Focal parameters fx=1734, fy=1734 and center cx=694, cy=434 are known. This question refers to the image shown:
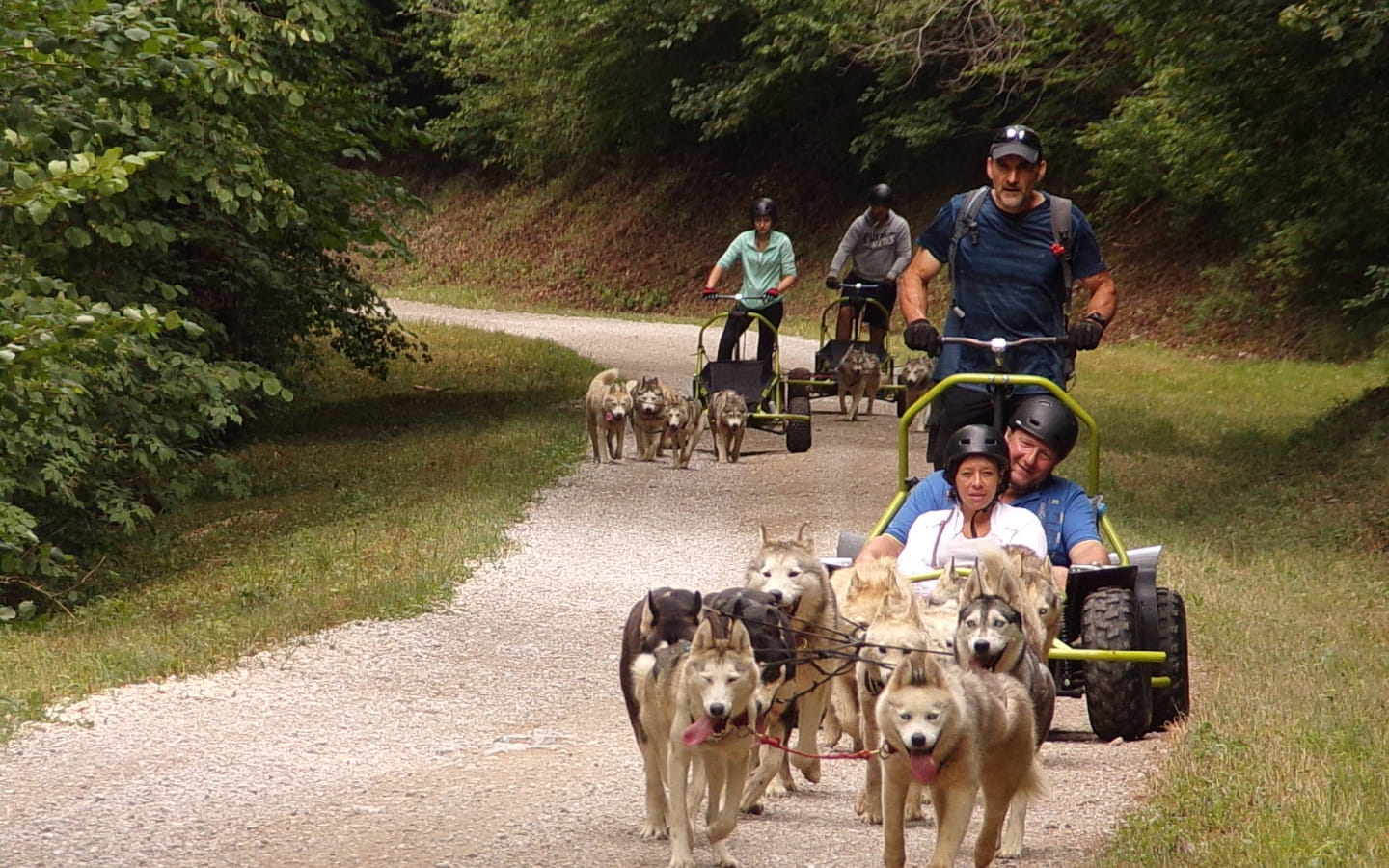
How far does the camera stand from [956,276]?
356 inches

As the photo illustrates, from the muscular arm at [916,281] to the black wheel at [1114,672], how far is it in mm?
2342

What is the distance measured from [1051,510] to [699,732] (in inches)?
107

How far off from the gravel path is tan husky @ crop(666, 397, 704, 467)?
4.35 metres

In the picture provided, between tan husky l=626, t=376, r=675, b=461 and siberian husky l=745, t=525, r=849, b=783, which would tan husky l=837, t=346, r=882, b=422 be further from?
siberian husky l=745, t=525, r=849, b=783

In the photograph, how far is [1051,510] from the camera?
7906 mm

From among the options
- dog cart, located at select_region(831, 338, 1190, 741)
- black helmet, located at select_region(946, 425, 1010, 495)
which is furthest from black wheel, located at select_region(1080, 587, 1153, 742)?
black helmet, located at select_region(946, 425, 1010, 495)

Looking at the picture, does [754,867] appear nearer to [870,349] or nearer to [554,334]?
[870,349]

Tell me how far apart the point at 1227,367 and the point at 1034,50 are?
7.33 meters

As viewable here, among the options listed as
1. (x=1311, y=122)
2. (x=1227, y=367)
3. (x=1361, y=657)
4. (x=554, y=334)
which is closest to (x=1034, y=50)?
(x=1227, y=367)

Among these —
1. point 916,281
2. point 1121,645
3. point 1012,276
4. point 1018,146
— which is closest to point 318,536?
point 916,281

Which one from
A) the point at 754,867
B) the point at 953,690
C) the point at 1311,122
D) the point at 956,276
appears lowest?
the point at 754,867

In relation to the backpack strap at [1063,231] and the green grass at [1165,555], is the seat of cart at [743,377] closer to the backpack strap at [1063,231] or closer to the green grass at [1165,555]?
the green grass at [1165,555]

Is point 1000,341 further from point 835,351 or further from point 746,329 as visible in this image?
point 835,351

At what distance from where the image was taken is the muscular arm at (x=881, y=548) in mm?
7703
